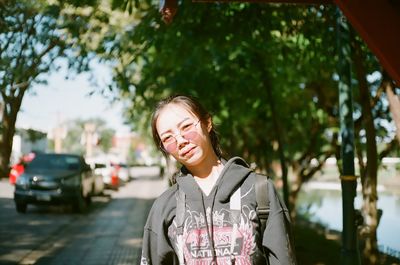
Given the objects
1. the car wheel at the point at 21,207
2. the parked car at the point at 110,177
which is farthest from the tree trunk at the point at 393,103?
the parked car at the point at 110,177

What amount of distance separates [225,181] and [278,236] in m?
0.29

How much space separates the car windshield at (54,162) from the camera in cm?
1622

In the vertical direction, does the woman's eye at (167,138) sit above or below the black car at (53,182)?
above

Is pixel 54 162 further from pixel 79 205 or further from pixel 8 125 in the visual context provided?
pixel 8 125

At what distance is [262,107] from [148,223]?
1295 cm

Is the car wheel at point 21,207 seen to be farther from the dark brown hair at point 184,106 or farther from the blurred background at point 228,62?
the dark brown hair at point 184,106

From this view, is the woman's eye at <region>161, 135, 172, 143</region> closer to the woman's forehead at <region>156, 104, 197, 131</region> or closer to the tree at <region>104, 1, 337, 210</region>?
the woman's forehead at <region>156, 104, 197, 131</region>

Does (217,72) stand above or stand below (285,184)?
above

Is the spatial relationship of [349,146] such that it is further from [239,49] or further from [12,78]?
[239,49]

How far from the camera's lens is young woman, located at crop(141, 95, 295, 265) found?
6.22 feet

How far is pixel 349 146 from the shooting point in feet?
18.0

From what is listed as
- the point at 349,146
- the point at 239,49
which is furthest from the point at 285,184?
the point at 349,146

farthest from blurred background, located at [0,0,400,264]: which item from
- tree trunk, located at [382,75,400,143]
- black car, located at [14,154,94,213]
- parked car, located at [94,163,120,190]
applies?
parked car, located at [94,163,120,190]

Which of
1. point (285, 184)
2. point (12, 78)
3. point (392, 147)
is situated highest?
point (12, 78)
